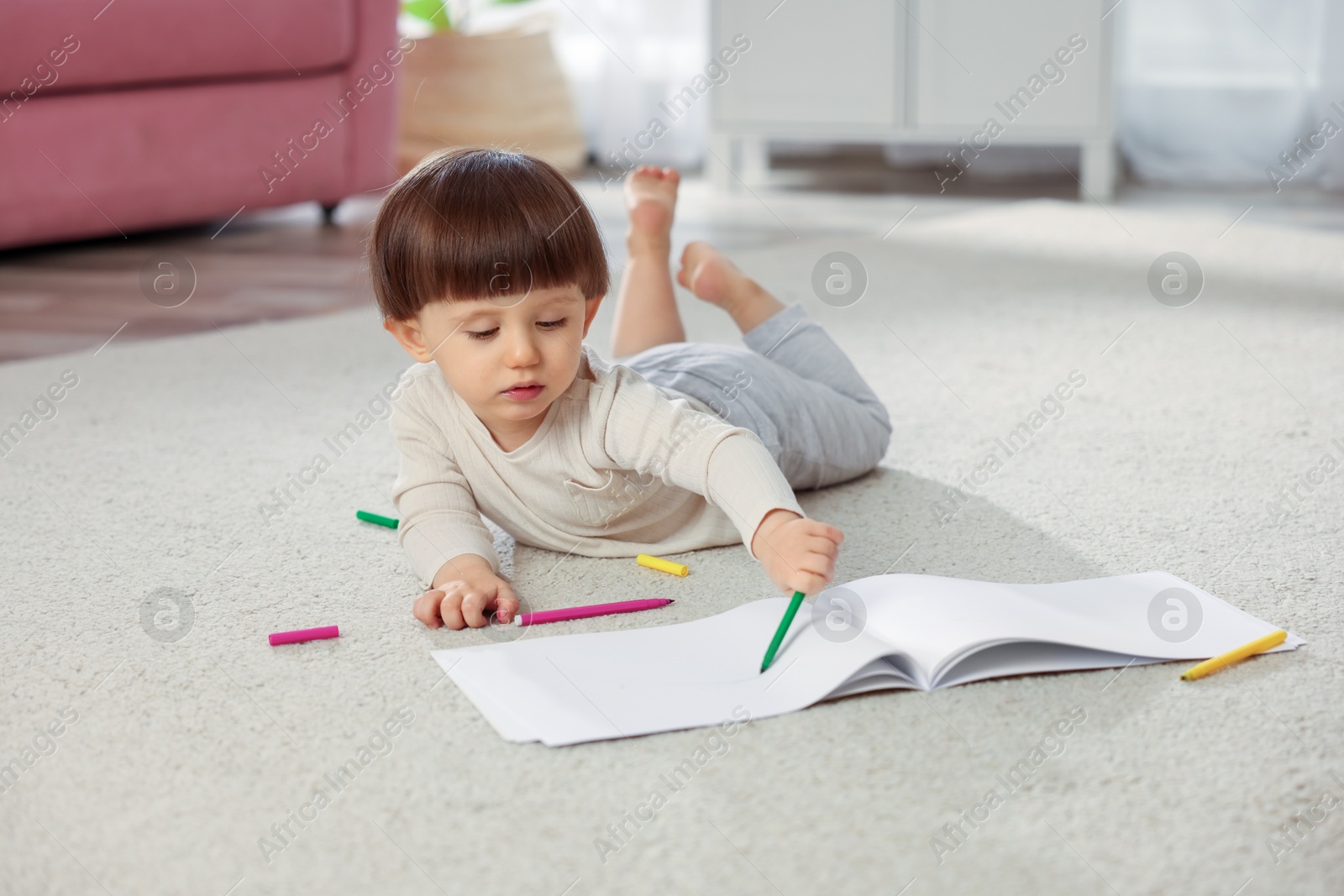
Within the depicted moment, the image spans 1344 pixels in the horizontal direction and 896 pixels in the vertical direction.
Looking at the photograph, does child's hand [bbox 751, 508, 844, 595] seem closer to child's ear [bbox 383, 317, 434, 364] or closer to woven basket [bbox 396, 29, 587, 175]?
child's ear [bbox 383, 317, 434, 364]

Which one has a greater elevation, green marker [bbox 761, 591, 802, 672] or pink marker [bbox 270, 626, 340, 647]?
green marker [bbox 761, 591, 802, 672]

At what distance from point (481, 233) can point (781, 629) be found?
302mm

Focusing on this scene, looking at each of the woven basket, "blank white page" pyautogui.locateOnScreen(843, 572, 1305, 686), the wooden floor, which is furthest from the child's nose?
the woven basket

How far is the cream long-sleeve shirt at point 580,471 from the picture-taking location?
0.87m

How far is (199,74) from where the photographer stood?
2.17m

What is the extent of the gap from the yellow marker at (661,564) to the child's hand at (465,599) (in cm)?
10

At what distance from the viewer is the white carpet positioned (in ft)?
1.98

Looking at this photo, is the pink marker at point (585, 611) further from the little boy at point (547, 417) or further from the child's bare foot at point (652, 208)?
the child's bare foot at point (652, 208)

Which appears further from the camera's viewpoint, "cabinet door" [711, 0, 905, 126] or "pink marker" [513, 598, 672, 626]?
"cabinet door" [711, 0, 905, 126]

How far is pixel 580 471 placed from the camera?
0.92m

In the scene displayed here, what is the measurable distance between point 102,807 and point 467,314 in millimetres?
352

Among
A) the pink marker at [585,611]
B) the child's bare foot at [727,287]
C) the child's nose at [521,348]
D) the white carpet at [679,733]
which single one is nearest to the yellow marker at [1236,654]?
the white carpet at [679,733]

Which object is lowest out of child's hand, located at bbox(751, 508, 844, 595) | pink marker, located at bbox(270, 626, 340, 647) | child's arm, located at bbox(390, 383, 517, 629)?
pink marker, located at bbox(270, 626, 340, 647)

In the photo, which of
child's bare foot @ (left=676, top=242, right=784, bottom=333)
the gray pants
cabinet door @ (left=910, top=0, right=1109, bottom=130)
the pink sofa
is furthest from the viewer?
cabinet door @ (left=910, top=0, right=1109, bottom=130)
